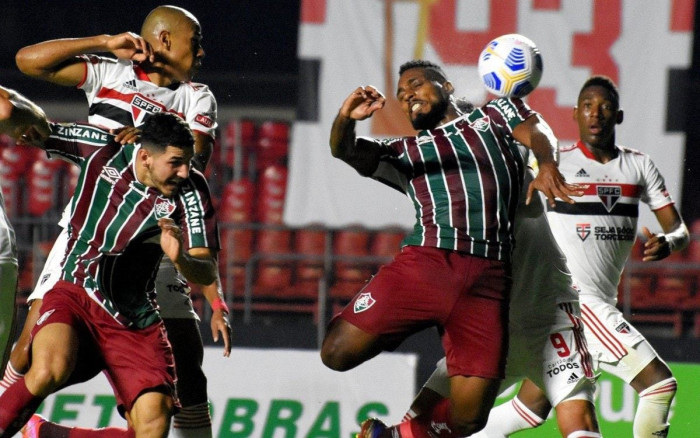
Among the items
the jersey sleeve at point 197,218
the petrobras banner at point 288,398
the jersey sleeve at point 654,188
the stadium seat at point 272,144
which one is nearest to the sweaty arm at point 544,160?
the jersey sleeve at point 197,218

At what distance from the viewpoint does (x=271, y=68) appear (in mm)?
12672

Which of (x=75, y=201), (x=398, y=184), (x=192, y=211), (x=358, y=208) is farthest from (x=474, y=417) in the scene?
(x=358, y=208)

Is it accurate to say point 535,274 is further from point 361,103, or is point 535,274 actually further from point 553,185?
point 361,103

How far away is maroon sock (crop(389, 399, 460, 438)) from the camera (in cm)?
461

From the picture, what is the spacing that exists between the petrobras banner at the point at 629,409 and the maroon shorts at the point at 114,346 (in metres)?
2.68

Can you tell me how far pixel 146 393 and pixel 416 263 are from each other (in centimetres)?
113

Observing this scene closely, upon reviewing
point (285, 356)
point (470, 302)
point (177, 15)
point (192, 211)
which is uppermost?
point (177, 15)

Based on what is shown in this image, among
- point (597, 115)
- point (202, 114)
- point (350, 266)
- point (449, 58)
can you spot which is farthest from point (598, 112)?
point (350, 266)

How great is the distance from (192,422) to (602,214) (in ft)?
7.17

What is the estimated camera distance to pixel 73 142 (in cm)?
445

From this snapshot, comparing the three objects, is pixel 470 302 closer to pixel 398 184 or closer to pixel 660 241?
pixel 398 184

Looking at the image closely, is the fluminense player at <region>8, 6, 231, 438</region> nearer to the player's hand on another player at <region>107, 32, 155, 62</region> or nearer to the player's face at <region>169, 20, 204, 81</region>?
the player's face at <region>169, 20, 204, 81</region>

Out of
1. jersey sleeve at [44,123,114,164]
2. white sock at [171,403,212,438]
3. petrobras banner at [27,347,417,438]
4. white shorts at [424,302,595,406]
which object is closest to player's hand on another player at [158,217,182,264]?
jersey sleeve at [44,123,114,164]

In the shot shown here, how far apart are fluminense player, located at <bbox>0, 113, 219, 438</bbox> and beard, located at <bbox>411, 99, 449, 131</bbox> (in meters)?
0.94
